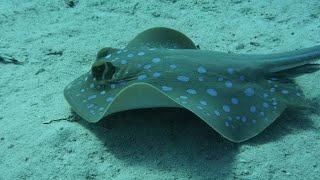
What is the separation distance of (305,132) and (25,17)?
5197 mm

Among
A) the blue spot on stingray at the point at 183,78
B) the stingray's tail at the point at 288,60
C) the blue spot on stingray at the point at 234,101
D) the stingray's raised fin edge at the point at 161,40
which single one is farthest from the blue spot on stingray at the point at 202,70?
the stingray's raised fin edge at the point at 161,40

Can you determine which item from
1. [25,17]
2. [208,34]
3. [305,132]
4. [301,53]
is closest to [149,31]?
[208,34]

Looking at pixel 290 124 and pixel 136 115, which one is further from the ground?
pixel 290 124

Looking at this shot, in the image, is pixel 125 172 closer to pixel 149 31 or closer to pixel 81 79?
pixel 81 79

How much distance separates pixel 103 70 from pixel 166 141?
1034mm

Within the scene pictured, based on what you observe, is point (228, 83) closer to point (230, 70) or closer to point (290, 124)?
point (230, 70)

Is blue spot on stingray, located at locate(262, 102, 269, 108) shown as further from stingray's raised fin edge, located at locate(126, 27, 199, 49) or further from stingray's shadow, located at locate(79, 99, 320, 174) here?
stingray's raised fin edge, located at locate(126, 27, 199, 49)

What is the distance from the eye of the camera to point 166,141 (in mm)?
3371

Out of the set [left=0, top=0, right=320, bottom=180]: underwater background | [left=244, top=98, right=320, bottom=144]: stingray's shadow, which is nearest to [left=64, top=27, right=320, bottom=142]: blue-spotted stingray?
[left=244, top=98, right=320, bottom=144]: stingray's shadow

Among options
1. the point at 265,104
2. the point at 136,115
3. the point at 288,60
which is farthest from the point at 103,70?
the point at 288,60

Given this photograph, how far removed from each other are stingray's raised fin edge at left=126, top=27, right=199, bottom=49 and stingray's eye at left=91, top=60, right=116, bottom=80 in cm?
109

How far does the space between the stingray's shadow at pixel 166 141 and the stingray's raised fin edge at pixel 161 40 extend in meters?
1.29

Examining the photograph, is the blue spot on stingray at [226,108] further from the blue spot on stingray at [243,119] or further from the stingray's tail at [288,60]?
the stingray's tail at [288,60]

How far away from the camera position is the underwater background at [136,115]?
3.05m
